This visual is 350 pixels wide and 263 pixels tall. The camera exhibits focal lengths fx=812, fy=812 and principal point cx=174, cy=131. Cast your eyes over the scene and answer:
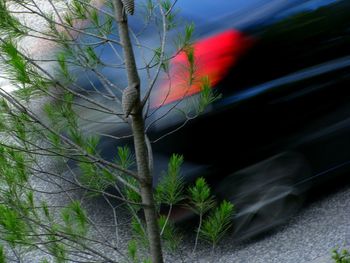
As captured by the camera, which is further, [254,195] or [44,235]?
[254,195]

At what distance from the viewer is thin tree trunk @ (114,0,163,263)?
2.72m

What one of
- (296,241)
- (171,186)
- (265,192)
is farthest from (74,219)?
(296,241)

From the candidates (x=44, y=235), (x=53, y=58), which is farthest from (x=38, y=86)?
(x=44, y=235)

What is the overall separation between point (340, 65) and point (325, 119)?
35 cm

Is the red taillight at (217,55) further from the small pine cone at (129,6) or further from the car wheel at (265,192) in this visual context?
the small pine cone at (129,6)

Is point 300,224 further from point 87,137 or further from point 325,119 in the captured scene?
point 87,137

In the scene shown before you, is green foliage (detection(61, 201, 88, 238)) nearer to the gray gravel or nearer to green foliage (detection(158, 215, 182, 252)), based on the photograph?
green foliage (detection(158, 215, 182, 252))

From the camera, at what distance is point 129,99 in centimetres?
274

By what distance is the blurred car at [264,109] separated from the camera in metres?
4.49

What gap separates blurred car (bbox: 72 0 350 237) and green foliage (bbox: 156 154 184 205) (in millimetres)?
865

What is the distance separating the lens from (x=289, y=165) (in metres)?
4.87

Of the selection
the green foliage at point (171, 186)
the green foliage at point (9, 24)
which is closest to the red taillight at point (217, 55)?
the green foliage at point (171, 186)

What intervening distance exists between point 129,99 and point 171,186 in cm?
58

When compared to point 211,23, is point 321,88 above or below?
below
